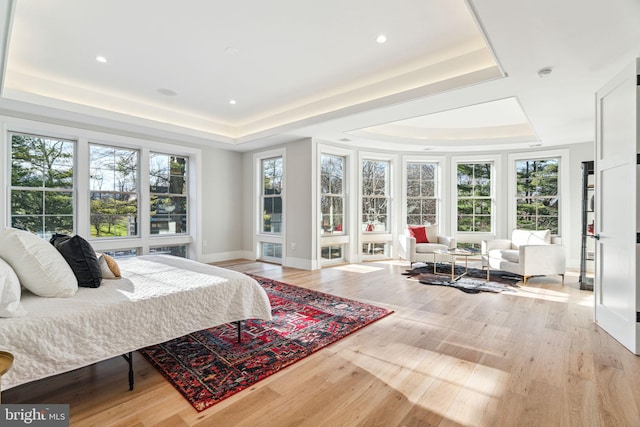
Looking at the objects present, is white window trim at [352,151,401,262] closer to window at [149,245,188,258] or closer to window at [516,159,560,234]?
window at [516,159,560,234]

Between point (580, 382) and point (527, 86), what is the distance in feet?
9.74

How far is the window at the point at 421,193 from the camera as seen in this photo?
735 cm

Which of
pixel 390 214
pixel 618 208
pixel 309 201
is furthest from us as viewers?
pixel 390 214

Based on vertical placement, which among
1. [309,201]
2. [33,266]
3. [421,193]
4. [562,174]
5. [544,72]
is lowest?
[33,266]

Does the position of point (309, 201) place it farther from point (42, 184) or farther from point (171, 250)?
point (42, 184)

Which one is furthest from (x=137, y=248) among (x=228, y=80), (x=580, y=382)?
(x=580, y=382)

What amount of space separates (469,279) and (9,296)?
17.5 ft

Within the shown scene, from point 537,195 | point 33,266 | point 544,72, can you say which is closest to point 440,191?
point 537,195

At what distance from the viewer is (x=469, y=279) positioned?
16.5 feet

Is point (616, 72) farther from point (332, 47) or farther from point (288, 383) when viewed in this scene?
point (288, 383)

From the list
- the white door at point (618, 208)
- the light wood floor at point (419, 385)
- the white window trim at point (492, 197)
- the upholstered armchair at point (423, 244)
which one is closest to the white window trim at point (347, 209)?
the upholstered armchair at point (423, 244)

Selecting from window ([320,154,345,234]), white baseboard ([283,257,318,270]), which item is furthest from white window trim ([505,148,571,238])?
white baseboard ([283,257,318,270])

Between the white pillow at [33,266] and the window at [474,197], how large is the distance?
7.23 meters

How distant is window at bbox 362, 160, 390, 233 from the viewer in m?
7.06
